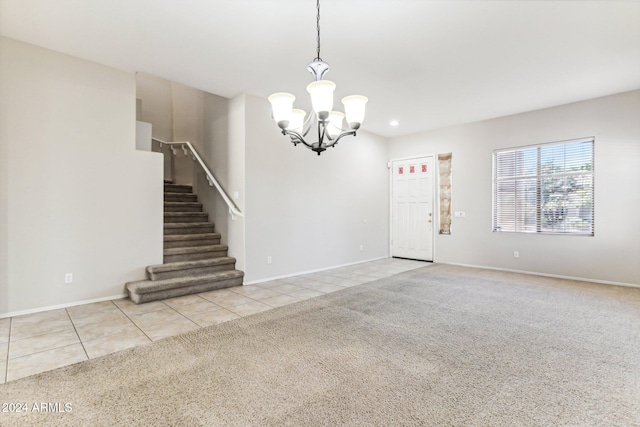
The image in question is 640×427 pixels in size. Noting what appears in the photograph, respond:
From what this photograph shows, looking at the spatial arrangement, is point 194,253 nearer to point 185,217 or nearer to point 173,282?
point 173,282

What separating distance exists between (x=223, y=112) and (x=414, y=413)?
5.06 m

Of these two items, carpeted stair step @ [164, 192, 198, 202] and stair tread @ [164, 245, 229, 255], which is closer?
stair tread @ [164, 245, 229, 255]

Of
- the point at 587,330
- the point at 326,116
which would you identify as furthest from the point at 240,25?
the point at 587,330

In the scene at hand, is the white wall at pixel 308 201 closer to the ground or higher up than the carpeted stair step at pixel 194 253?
higher up

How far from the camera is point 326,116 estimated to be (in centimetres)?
255

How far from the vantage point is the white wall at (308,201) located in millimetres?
4898

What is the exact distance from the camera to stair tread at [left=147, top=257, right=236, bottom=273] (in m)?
4.20

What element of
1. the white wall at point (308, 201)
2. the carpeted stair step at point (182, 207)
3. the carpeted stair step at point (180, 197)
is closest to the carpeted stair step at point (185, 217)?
the carpeted stair step at point (182, 207)

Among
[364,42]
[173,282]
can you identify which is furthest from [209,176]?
[364,42]

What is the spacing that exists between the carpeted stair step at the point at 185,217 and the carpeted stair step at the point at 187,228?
0.54ft

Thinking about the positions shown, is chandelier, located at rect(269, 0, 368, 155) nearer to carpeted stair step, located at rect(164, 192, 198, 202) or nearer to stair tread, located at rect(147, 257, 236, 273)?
stair tread, located at rect(147, 257, 236, 273)

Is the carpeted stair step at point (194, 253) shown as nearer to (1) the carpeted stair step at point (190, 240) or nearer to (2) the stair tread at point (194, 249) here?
(2) the stair tread at point (194, 249)

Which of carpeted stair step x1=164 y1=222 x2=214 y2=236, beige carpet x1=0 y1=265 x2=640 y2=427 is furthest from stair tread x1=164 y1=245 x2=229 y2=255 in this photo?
beige carpet x1=0 y1=265 x2=640 y2=427

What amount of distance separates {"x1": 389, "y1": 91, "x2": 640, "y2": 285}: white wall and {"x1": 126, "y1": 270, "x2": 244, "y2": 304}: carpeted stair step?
4.53 metres
